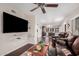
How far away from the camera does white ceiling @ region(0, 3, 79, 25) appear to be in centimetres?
191

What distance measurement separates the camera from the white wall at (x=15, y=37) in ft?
6.38

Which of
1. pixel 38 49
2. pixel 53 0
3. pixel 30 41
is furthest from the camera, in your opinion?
pixel 30 41

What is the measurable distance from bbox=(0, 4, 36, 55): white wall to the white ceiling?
0.31 feet

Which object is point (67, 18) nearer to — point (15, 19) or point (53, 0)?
point (53, 0)

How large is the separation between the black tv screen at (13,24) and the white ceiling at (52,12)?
0.22m

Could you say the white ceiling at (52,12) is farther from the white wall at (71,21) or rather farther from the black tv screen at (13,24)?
the black tv screen at (13,24)

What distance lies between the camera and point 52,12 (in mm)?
2027

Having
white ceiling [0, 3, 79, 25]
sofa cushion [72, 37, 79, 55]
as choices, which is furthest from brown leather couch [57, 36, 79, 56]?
white ceiling [0, 3, 79, 25]

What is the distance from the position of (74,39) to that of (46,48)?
53 centimetres

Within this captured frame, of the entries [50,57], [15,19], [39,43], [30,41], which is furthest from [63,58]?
[15,19]

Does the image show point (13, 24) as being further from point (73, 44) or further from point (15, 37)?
point (73, 44)

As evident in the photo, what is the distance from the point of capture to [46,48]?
206cm

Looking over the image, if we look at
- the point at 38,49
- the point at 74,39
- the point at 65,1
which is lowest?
the point at 38,49

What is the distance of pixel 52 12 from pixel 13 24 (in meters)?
0.73
